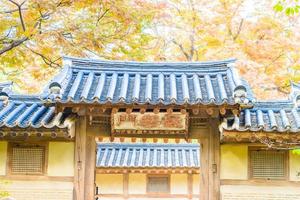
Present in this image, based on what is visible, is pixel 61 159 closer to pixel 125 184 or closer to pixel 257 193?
pixel 257 193

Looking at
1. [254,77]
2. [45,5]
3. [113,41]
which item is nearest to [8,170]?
[45,5]

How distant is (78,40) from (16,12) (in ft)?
6.25

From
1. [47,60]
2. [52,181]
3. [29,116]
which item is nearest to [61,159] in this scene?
[52,181]

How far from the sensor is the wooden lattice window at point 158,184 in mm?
17258

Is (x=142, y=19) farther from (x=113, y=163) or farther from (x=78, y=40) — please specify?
(x=113, y=163)

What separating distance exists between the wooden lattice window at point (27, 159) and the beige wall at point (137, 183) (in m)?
8.19

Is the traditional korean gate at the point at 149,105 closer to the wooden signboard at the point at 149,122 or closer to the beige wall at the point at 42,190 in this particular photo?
the wooden signboard at the point at 149,122

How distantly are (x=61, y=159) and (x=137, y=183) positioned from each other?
8354mm

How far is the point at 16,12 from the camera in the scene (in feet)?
40.9

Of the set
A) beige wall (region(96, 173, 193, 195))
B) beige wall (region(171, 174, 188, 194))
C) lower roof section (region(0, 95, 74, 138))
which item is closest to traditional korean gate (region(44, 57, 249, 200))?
lower roof section (region(0, 95, 74, 138))

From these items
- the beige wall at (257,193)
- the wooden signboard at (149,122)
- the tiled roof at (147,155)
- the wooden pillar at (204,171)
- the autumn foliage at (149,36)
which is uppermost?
the autumn foliage at (149,36)

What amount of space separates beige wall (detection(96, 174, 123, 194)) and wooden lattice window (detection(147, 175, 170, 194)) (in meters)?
1.15

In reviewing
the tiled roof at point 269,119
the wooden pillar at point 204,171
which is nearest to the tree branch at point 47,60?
the wooden pillar at point 204,171

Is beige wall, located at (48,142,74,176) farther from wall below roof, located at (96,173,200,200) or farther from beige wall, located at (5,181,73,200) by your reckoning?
wall below roof, located at (96,173,200,200)
